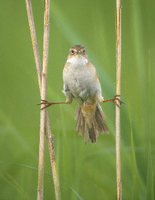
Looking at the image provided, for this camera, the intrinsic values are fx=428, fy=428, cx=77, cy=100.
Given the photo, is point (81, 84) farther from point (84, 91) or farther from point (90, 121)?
point (90, 121)

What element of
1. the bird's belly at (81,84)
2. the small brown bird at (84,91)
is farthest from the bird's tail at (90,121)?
the bird's belly at (81,84)

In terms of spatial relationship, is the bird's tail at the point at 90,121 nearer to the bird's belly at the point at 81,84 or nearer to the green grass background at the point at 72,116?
the green grass background at the point at 72,116

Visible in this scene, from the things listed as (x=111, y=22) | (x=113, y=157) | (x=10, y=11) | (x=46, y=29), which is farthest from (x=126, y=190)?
(x=10, y=11)

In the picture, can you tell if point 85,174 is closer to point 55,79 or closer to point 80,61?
point 80,61

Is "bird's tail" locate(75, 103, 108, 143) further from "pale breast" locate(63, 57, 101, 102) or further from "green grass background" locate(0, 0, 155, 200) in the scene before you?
"pale breast" locate(63, 57, 101, 102)

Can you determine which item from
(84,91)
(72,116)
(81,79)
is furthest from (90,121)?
(81,79)

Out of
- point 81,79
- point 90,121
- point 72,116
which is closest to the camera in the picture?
point 81,79
